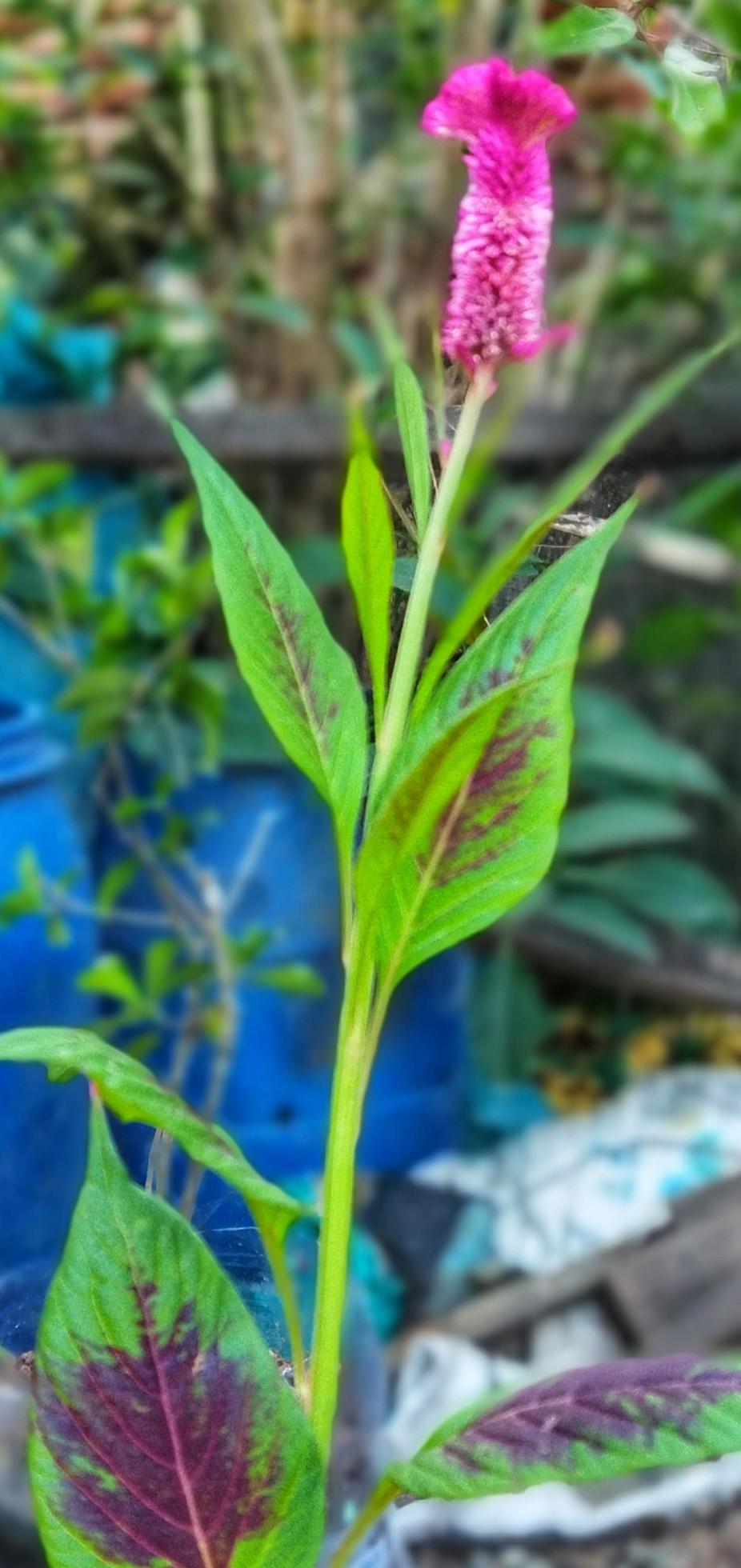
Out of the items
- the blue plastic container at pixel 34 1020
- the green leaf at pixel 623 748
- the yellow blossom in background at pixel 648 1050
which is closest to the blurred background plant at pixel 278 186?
the green leaf at pixel 623 748

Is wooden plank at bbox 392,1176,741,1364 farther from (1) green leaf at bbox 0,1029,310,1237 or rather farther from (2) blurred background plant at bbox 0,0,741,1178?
(1) green leaf at bbox 0,1029,310,1237

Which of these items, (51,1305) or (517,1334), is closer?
(51,1305)

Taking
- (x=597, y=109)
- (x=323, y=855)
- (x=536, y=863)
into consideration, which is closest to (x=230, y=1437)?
(x=536, y=863)

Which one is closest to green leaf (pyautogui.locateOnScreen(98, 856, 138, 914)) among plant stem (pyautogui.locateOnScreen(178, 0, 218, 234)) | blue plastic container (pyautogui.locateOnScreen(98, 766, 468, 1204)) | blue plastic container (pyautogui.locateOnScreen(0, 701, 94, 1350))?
blue plastic container (pyautogui.locateOnScreen(0, 701, 94, 1350))

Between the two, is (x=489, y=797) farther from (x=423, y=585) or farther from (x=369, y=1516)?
(x=369, y=1516)

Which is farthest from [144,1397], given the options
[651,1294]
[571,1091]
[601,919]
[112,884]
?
[571,1091]

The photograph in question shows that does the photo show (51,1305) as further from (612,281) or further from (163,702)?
(612,281)

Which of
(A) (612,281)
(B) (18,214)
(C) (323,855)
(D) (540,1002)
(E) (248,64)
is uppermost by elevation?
(E) (248,64)

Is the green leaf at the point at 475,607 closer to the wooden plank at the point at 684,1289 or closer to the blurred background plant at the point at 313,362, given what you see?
the blurred background plant at the point at 313,362
